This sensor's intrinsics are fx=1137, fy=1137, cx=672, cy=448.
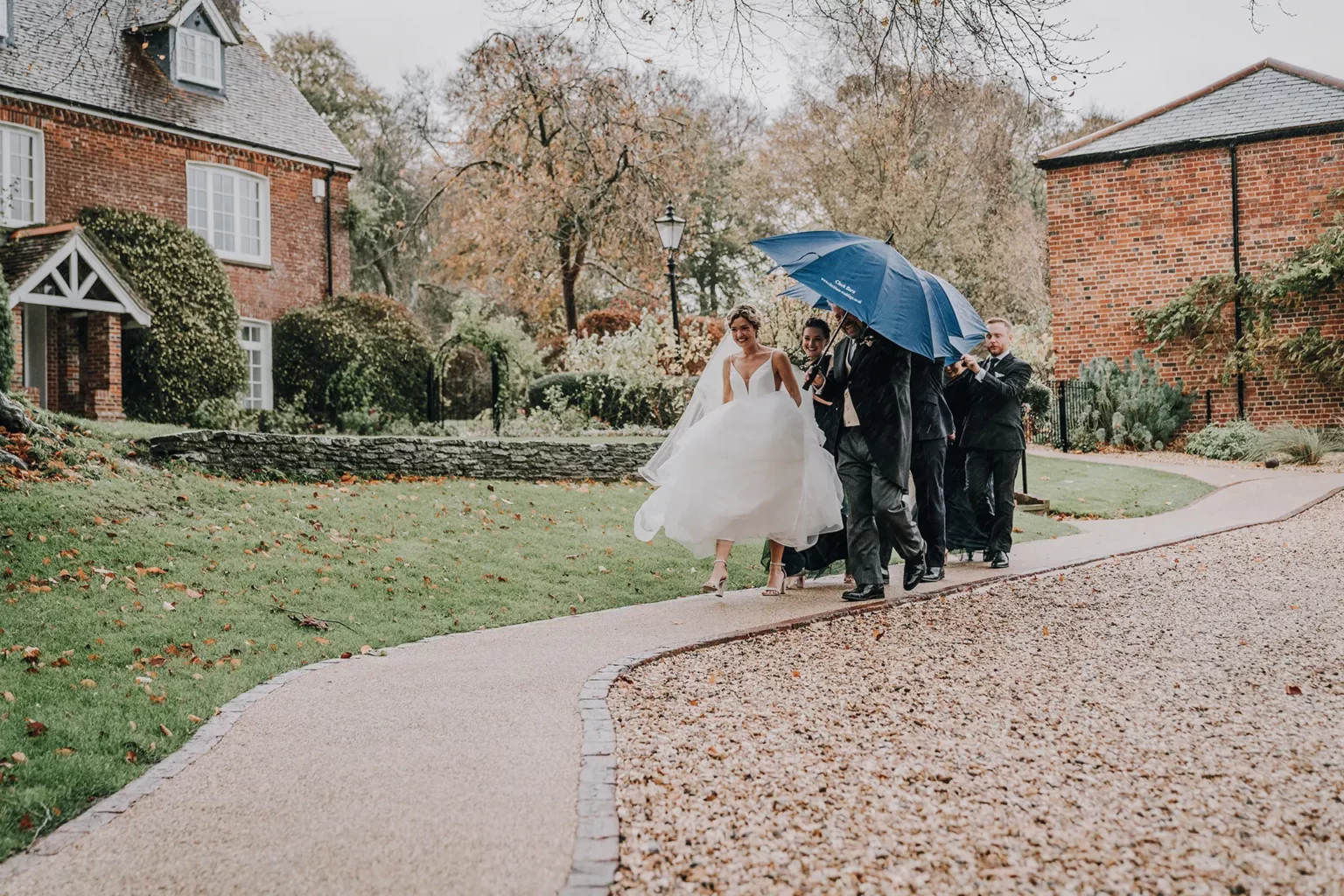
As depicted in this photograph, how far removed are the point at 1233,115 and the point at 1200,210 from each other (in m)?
1.97

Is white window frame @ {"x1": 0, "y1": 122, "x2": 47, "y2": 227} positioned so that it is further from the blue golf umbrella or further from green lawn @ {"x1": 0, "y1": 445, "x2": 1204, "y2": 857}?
the blue golf umbrella

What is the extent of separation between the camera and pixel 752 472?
7938 mm

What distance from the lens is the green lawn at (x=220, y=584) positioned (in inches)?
201

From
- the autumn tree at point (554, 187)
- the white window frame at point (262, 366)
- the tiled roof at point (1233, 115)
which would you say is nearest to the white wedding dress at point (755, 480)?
the autumn tree at point (554, 187)

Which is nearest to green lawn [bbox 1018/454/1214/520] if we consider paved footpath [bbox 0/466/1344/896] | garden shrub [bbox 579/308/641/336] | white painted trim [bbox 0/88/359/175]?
paved footpath [bbox 0/466/1344/896]

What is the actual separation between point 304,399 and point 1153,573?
17162 millimetres

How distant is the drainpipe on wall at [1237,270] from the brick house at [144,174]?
17.2 meters

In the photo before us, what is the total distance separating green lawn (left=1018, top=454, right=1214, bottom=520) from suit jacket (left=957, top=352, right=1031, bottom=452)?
5326 mm

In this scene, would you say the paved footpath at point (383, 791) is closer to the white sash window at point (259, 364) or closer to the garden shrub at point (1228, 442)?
the garden shrub at point (1228, 442)

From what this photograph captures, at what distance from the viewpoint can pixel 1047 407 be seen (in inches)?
853

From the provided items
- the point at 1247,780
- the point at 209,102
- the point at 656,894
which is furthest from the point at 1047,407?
the point at 656,894

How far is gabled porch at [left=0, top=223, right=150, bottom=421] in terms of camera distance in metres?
17.6

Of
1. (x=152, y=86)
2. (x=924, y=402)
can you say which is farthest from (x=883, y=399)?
(x=152, y=86)

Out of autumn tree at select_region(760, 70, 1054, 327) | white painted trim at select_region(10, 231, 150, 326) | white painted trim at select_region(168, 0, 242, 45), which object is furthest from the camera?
autumn tree at select_region(760, 70, 1054, 327)
